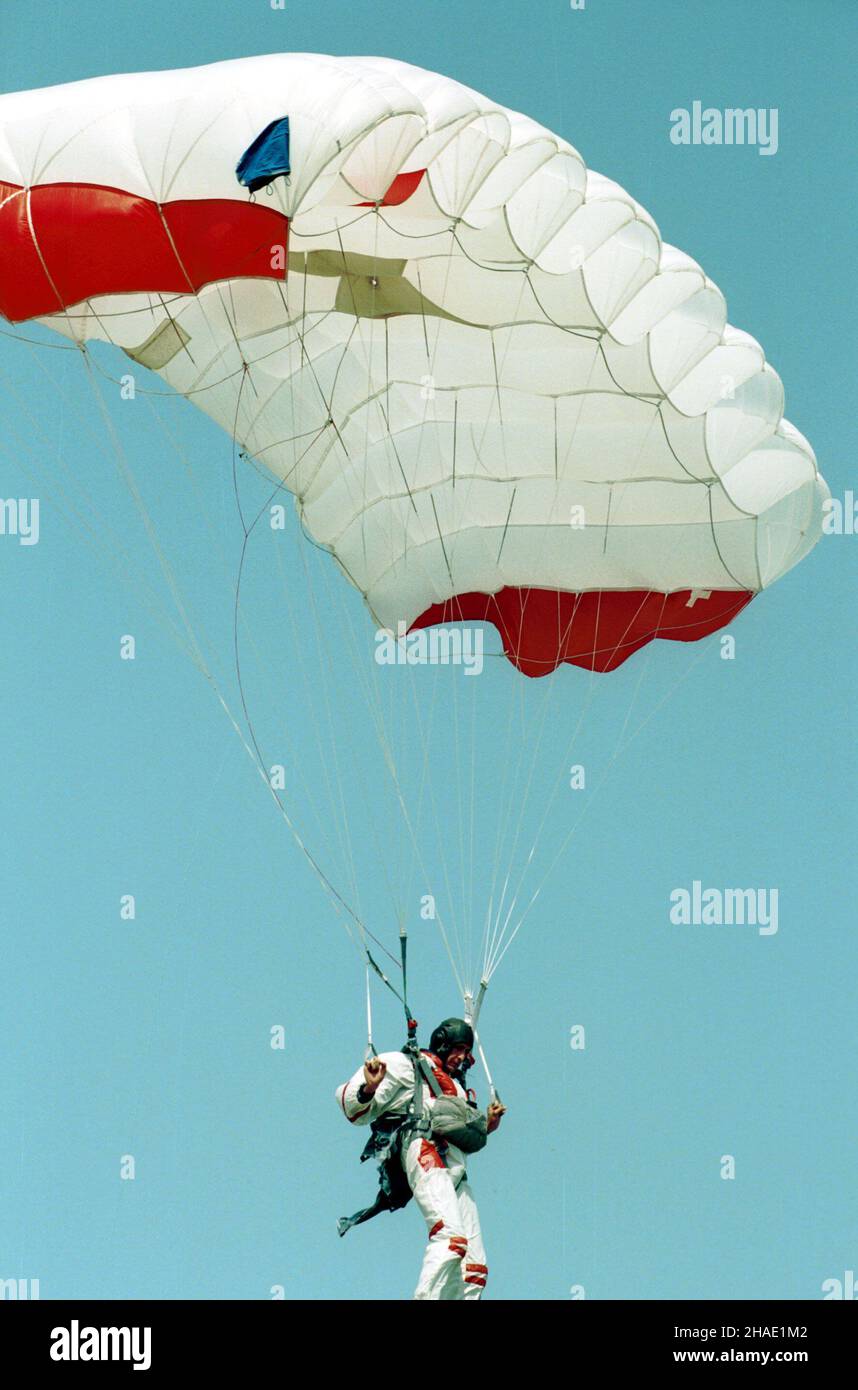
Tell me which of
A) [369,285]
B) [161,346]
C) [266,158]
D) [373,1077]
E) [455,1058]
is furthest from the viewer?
[161,346]

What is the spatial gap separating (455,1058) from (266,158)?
15.1 feet

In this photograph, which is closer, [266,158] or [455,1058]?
[266,158]

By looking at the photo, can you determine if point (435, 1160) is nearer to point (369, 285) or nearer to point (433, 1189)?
point (433, 1189)

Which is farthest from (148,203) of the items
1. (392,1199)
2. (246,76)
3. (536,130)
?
(392,1199)

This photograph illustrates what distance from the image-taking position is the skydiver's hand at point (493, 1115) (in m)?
11.9

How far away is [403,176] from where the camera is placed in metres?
11.9

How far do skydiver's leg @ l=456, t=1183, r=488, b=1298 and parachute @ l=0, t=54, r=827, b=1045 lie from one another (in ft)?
3.73

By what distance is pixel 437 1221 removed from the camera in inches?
457

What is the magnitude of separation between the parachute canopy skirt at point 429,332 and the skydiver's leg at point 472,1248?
4.02 meters

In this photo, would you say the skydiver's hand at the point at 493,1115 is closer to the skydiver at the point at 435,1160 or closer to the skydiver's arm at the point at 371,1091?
the skydiver at the point at 435,1160

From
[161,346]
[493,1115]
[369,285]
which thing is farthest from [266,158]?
[493,1115]

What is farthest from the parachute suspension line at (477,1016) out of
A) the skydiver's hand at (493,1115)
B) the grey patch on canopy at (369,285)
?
the grey patch on canopy at (369,285)

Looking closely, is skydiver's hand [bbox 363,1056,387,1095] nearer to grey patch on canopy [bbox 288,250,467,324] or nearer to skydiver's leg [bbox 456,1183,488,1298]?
skydiver's leg [bbox 456,1183,488,1298]

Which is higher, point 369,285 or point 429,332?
point 369,285
